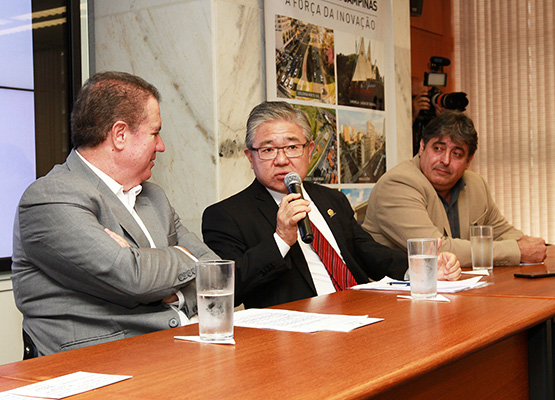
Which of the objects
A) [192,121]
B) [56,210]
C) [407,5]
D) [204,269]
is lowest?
[204,269]

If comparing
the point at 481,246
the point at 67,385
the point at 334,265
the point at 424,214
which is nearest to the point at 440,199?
the point at 424,214

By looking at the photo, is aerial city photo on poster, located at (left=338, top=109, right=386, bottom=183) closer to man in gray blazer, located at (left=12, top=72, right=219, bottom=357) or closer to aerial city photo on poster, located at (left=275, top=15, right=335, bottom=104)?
aerial city photo on poster, located at (left=275, top=15, right=335, bottom=104)

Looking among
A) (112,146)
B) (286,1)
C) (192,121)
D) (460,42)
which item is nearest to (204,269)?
(112,146)

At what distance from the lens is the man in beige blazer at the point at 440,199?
2793 millimetres

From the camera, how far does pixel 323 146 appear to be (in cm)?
370

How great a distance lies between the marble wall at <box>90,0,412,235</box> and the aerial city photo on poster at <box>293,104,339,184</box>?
1.47ft

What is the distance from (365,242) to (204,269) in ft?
4.82

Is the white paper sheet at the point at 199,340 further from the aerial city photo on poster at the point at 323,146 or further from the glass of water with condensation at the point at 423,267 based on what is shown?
the aerial city photo on poster at the point at 323,146

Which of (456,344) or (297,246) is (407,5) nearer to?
(297,246)

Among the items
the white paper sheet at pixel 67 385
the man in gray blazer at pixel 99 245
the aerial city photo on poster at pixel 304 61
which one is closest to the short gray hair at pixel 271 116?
the man in gray blazer at pixel 99 245

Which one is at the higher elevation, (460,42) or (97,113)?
(460,42)

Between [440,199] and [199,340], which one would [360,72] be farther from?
[199,340]

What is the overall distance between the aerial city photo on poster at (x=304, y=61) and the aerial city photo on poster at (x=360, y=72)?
0.09 metres

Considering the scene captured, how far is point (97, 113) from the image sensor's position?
1.94 metres
